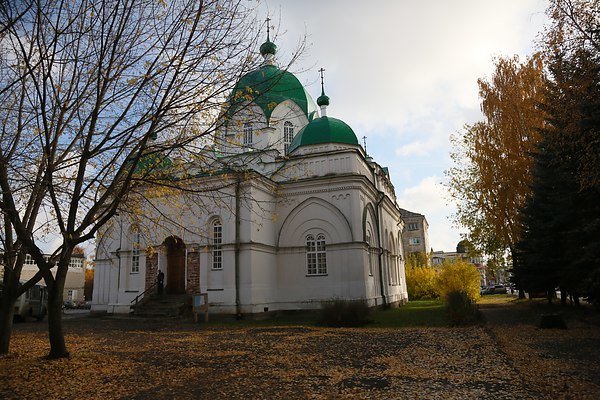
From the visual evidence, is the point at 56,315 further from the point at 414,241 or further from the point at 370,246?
the point at 414,241

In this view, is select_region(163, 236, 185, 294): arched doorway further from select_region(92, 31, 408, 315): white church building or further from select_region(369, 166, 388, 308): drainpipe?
select_region(369, 166, 388, 308): drainpipe

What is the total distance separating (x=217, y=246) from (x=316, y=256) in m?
4.95

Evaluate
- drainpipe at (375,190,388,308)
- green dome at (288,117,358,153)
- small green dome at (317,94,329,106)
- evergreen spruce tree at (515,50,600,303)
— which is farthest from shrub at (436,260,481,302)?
small green dome at (317,94,329,106)

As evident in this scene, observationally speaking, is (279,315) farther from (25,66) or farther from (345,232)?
(25,66)

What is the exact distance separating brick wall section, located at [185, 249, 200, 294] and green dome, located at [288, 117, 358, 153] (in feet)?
25.9

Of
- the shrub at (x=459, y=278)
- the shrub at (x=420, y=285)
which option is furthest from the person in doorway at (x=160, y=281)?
the shrub at (x=420, y=285)

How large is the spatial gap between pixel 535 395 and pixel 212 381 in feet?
16.4

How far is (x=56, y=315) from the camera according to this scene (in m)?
9.04

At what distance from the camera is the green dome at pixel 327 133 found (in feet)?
75.8

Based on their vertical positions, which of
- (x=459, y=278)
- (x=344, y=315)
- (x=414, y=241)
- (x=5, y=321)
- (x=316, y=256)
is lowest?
(x=344, y=315)

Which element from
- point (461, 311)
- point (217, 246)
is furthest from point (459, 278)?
point (217, 246)

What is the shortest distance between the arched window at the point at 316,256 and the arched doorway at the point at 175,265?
635cm

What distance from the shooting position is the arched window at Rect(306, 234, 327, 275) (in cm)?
2170

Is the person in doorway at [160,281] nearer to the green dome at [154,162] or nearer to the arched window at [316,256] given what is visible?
the arched window at [316,256]
